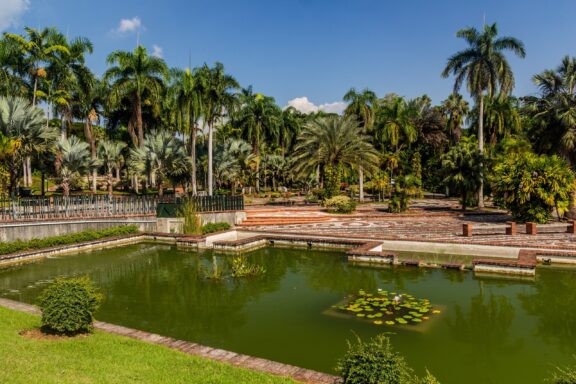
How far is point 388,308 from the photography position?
985cm

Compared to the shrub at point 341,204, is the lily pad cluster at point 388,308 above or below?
below

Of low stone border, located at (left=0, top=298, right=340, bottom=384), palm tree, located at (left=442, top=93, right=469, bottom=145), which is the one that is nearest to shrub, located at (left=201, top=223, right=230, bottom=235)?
low stone border, located at (left=0, top=298, right=340, bottom=384)

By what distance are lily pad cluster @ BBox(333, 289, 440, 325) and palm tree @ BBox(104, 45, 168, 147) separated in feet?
89.8

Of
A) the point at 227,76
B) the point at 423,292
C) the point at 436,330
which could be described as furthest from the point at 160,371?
the point at 227,76

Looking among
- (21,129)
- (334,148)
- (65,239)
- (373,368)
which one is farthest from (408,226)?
(21,129)

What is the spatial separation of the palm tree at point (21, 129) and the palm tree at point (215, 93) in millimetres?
11013

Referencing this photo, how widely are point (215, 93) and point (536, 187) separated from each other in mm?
22269

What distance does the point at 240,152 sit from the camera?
41531 millimetres

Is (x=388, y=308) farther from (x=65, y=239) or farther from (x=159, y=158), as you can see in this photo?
(x=159, y=158)

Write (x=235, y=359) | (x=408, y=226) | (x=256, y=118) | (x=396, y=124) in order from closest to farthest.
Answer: (x=235, y=359)
(x=408, y=226)
(x=396, y=124)
(x=256, y=118)

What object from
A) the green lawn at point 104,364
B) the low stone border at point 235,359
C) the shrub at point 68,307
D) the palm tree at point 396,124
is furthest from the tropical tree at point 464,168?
the shrub at point 68,307

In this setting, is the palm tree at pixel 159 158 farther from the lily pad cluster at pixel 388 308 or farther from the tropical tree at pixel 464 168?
the lily pad cluster at pixel 388 308

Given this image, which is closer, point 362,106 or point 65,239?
point 65,239

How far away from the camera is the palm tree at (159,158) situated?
30297mm
